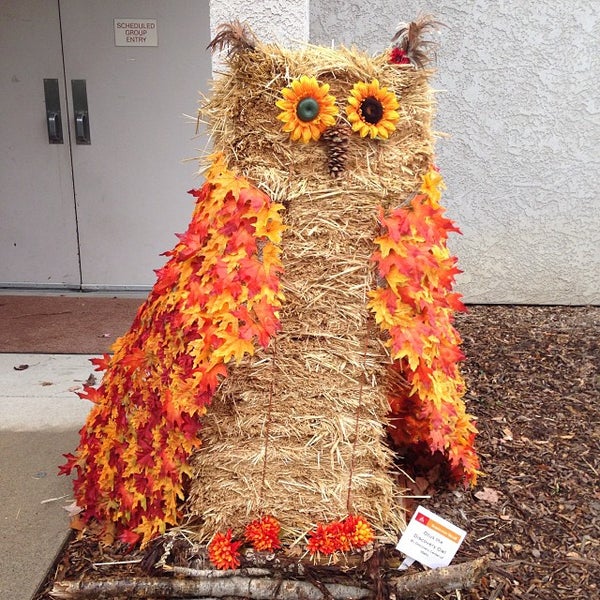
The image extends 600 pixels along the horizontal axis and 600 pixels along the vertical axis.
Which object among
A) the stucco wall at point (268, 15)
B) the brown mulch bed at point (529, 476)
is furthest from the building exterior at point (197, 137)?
the stucco wall at point (268, 15)

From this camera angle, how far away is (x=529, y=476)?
109 inches

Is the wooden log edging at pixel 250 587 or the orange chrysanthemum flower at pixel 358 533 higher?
the orange chrysanthemum flower at pixel 358 533

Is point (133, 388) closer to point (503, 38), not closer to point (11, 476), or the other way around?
point (11, 476)

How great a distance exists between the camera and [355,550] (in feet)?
6.95

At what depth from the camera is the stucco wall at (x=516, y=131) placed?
4539mm

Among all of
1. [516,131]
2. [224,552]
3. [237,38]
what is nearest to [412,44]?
[237,38]

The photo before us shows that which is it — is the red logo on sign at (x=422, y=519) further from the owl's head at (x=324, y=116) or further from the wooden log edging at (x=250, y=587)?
the owl's head at (x=324, y=116)

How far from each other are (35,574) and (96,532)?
0.24m

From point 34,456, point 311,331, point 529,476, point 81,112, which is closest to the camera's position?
point 311,331

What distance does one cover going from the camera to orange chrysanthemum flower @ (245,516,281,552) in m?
2.08

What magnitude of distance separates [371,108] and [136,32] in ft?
12.0

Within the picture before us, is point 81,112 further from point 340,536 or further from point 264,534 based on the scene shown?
point 340,536

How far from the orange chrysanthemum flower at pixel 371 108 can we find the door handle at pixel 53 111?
389 cm

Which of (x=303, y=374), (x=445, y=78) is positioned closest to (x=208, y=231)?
(x=303, y=374)
